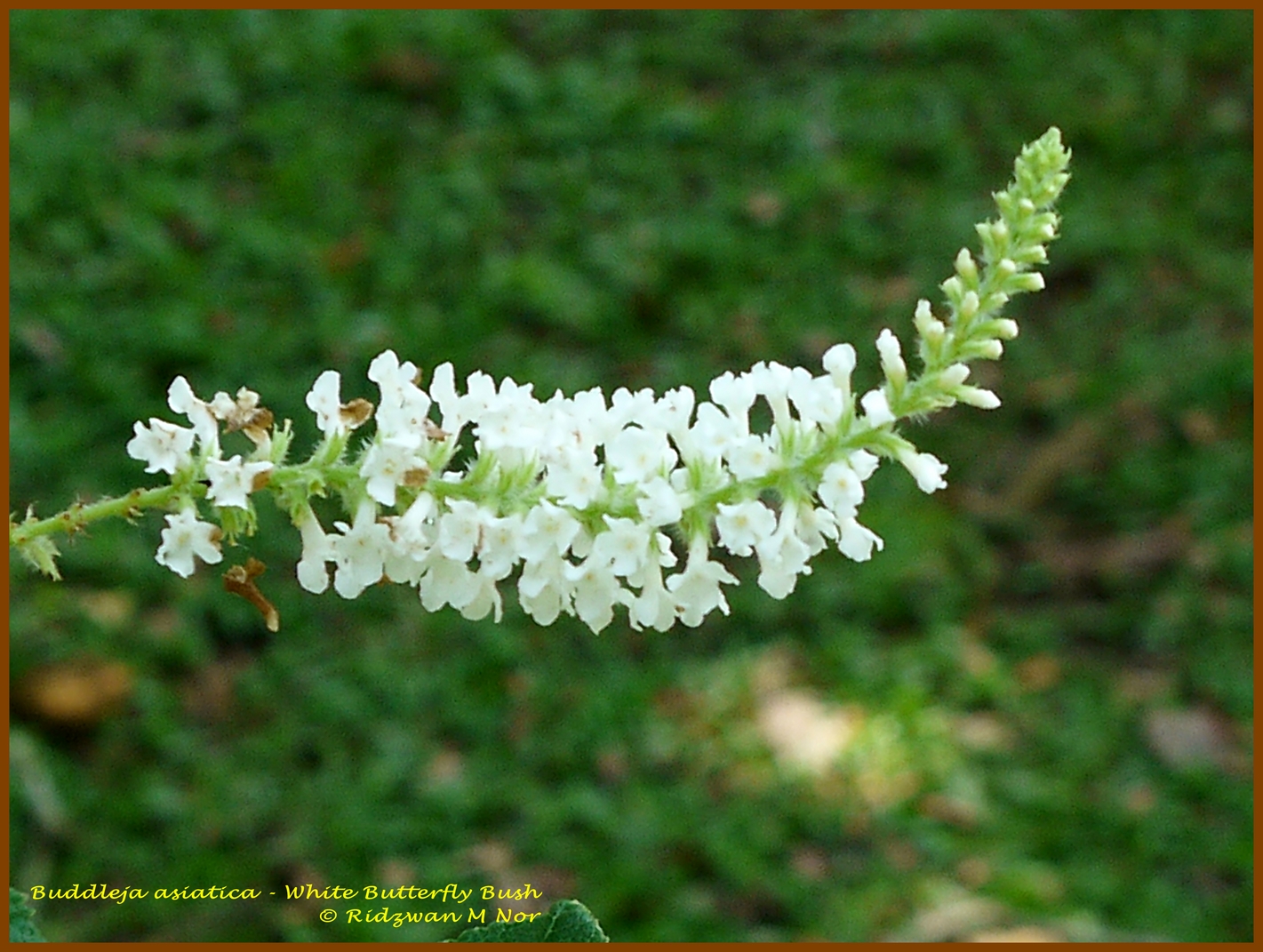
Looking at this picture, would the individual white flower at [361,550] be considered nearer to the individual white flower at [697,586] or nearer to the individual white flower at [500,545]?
the individual white flower at [500,545]

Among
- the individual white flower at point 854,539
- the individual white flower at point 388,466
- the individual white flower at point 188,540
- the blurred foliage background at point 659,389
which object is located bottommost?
the individual white flower at point 854,539

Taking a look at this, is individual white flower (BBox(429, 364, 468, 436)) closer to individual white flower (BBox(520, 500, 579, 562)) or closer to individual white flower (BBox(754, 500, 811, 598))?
individual white flower (BBox(520, 500, 579, 562))

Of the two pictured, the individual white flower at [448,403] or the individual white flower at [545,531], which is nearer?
the individual white flower at [545,531]

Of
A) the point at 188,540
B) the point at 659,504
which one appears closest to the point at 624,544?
A: the point at 659,504

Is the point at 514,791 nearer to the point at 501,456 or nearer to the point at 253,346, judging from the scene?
the point at 253,346

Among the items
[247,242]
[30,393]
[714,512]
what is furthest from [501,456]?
[247,242]

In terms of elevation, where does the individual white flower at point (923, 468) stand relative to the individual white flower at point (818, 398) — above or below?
below

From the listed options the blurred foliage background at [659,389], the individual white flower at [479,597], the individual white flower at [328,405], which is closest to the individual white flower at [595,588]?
the individual white flower at [479,597]

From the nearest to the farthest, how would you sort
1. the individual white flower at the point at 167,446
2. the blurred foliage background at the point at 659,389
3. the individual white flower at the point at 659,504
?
the individual white flower at the point at 659,504 < the individual white flower at the point at 167,446 < the blurred foliage background at the point at 659,389

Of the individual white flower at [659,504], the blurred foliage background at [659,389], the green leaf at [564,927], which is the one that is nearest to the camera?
the individual white flower at [659,504]
